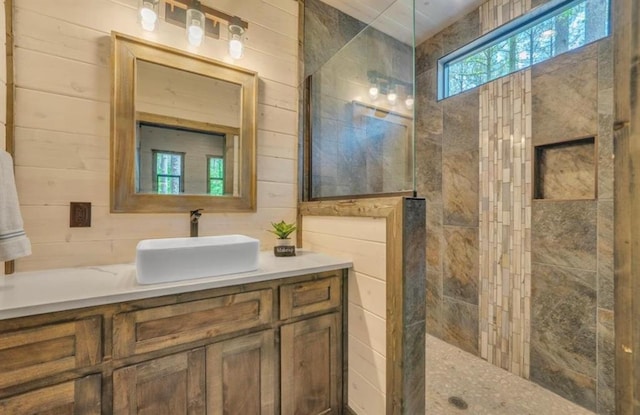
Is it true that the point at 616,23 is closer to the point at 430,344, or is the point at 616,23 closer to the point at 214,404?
the point at 214,404

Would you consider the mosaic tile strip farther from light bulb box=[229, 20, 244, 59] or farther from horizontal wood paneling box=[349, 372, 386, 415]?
light bulb box=[229, 20, 244, 59]

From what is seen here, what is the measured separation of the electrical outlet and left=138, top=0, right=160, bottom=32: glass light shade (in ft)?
3.28

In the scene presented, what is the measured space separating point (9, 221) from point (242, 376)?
110 cm

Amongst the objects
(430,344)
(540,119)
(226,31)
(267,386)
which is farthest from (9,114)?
(430,344)

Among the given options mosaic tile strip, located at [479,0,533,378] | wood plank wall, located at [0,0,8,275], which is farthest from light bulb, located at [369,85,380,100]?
wood plank wall, located at [0,0,8,275]

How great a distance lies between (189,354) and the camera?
1136mm

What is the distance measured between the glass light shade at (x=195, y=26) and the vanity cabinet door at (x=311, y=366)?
5.54ft

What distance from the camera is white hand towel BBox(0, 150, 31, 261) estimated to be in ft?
3.28

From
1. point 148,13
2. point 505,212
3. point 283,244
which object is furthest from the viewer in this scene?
point 505,212

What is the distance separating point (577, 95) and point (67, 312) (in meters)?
2.83

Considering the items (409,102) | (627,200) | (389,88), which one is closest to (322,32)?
(389,88)

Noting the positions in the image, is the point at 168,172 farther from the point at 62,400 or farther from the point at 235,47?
the point at 62,400

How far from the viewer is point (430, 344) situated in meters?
2.53

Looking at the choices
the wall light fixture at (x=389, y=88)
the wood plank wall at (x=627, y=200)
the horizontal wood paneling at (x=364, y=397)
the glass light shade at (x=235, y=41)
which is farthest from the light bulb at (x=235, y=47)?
the horizontal wood paneling at (x=364, y=397)
